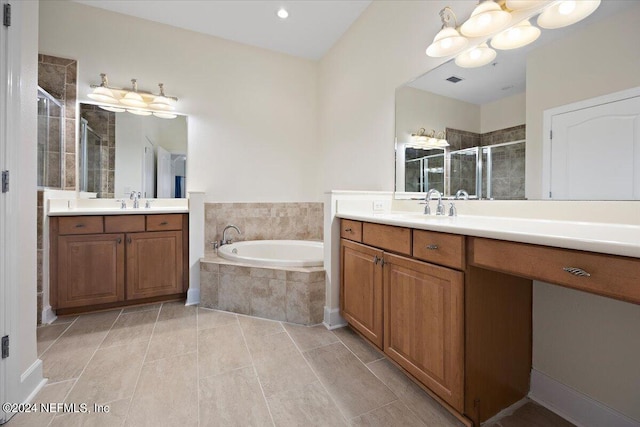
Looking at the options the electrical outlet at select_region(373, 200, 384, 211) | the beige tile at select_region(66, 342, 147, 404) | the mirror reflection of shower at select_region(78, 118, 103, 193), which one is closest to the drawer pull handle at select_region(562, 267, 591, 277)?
the electrical outlet at select_region(373, 200, 384, 211)

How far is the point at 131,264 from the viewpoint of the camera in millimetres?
2461

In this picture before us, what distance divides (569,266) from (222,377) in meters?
1.65

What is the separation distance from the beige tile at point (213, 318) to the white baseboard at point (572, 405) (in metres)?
1.97

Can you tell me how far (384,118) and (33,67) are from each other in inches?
88.8

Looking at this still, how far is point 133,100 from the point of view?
2777mm

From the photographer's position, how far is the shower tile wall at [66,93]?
8.13ft

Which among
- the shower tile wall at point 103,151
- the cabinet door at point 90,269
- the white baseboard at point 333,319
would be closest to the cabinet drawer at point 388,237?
the white baseboard at point 333,319

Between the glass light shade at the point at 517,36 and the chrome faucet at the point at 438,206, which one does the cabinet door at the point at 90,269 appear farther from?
the glass light shade at the point at 517,36

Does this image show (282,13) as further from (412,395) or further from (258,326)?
(412,395)

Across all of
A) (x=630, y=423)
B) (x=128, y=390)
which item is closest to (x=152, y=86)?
(x=128, y=390)

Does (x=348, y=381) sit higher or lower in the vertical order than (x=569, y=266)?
lower

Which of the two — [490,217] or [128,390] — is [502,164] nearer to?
[490,217]

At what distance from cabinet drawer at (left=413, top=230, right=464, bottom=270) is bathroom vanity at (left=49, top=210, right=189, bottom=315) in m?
2.21

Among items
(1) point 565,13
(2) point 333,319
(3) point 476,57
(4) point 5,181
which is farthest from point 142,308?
(1) point 565,13
